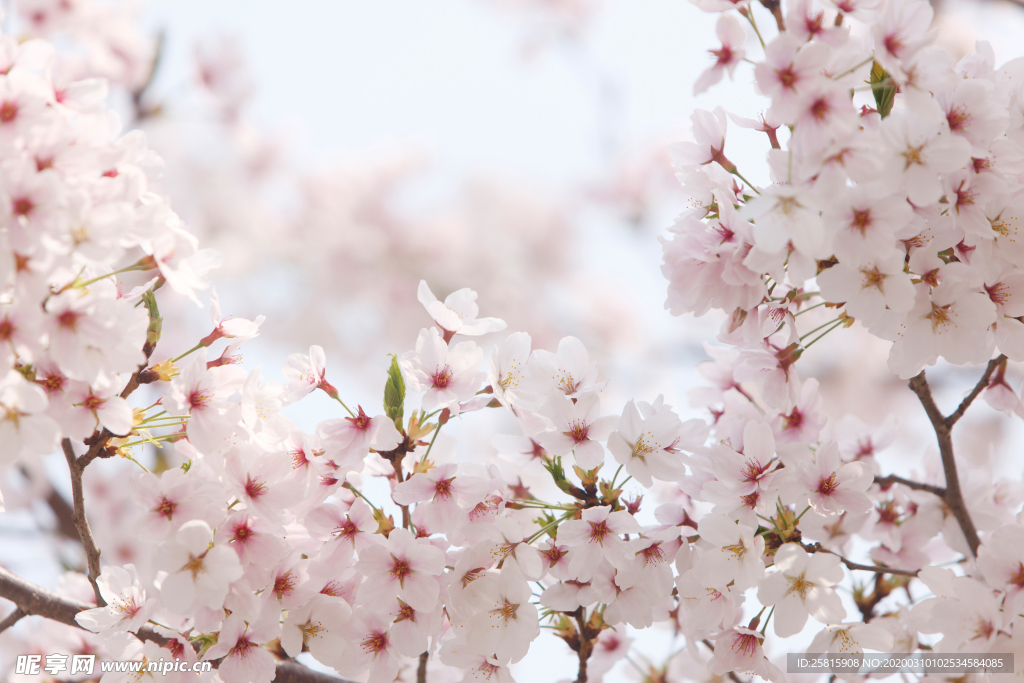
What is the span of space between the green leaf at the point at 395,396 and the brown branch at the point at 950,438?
0.80m

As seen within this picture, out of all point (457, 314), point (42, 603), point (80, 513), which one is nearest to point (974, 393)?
point (457, 314)

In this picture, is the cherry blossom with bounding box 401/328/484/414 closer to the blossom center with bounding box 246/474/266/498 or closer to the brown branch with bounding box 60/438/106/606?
the blossom center with bounding box 246/474/266/498

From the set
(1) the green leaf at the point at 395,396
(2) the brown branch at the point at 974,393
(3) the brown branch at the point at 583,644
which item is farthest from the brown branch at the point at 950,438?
(1) the green leaf at the point at 395,396

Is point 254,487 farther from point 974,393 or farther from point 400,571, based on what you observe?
point 974,393

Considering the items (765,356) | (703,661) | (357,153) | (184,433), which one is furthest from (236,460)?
(357,153)


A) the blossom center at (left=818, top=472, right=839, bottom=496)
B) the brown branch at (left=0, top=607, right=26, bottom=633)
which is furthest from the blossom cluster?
the brown branch at (left=0, top=607, right=26, bottom=633)

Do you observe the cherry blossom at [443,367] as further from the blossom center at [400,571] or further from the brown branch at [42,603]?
the brown branch at [42,603]

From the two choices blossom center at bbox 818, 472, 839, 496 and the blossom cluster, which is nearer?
the blossom cluster

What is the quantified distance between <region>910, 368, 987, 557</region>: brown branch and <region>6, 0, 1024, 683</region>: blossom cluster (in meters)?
0.02

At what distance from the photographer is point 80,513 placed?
0.99 m

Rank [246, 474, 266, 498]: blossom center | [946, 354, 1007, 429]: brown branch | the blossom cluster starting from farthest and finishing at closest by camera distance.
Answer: [946, 354, 1007, 429]: brown branch → [246, 474, 266, 498]: blossom center → the blossom cluster

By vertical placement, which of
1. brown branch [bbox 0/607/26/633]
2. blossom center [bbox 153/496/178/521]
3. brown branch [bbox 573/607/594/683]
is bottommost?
brown branch [bbox 0/607/26/633]

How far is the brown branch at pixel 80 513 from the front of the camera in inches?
38.2

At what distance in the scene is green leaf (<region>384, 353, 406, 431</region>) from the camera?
1.04 m
